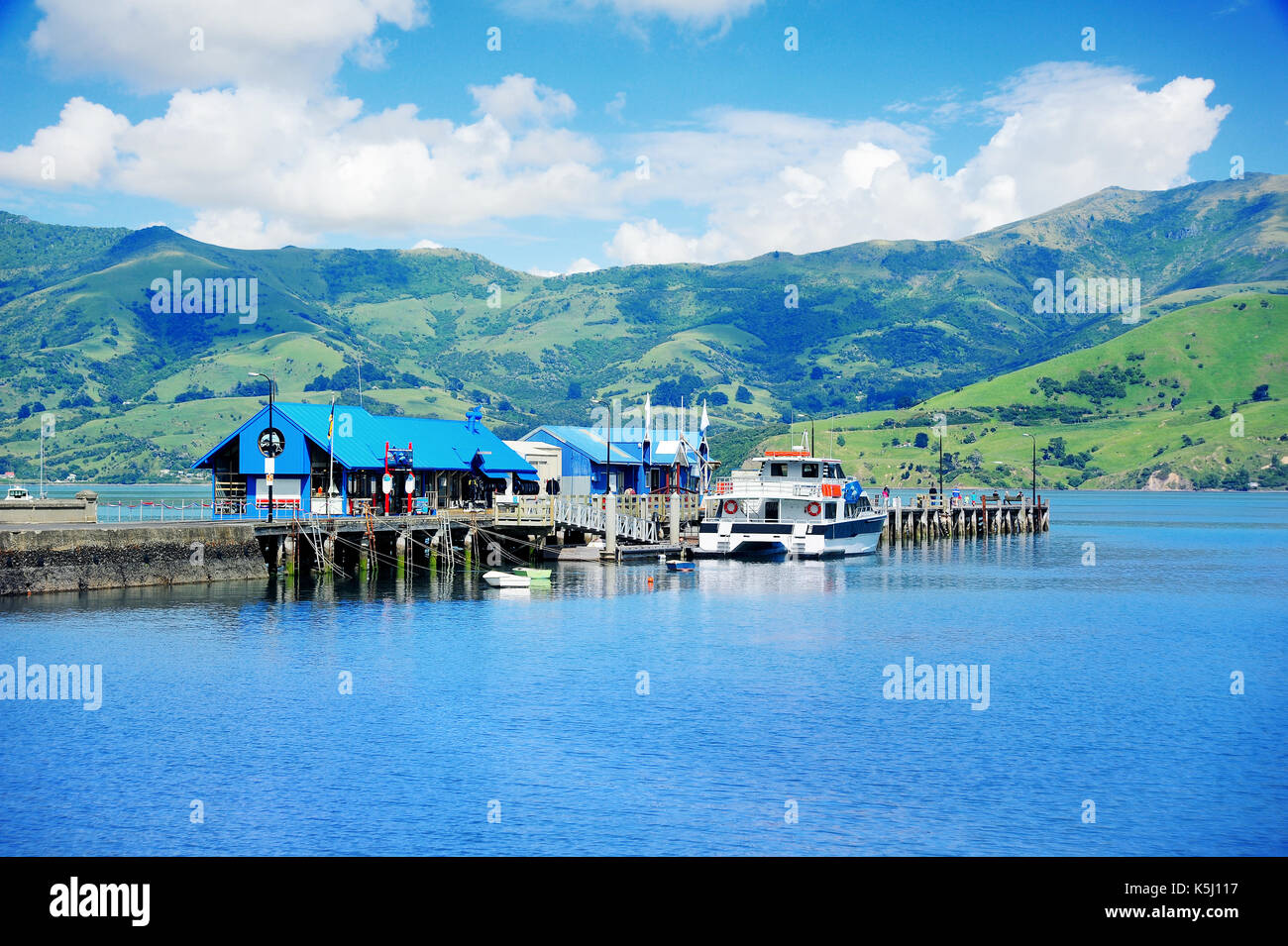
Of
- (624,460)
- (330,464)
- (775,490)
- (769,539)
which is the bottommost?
(769,539)

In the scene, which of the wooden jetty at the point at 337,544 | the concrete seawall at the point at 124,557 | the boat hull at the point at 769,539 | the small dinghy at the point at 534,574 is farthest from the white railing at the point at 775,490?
the concrete seawall at the point at 124,557

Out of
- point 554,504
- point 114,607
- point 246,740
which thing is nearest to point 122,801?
point 246,740

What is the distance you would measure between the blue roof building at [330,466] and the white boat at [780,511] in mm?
19336

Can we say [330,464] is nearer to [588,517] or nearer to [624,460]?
[588,517]

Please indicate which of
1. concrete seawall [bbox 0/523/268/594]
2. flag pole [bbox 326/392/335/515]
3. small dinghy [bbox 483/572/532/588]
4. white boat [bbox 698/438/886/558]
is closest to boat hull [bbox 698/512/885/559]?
white boat [bbox 698/438/886/558]

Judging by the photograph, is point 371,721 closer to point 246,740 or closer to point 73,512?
point 246,740

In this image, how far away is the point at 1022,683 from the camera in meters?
39.7

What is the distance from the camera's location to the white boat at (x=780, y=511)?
82.1 m

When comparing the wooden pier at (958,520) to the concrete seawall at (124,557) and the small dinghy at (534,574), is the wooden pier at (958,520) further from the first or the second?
the concrete seawall at (124,557)

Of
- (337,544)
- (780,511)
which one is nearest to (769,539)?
(780,511)

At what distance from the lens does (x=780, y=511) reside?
84000 mm

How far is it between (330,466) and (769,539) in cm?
3096

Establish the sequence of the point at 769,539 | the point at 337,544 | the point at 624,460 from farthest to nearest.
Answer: the point at 624,460 → the point at 769,539 → the point at 337,544
